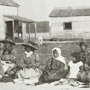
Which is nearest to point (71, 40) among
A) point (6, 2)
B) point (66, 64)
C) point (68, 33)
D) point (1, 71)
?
point (68, 33)

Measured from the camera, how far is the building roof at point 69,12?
190 inches

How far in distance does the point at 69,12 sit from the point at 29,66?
1080 millimetres

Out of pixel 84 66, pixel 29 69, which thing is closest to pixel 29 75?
pixel 29 69

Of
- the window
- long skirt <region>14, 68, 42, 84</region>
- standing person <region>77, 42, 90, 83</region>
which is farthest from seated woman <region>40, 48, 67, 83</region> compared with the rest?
the window

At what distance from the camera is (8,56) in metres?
5.26

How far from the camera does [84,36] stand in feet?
15.4

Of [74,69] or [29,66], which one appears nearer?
[74,69]

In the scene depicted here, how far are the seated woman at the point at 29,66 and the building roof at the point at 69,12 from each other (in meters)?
0.64

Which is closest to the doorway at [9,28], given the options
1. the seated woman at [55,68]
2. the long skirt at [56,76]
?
the seated woman at [55,68]

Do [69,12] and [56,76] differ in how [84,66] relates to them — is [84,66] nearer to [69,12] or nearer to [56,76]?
[56,76]

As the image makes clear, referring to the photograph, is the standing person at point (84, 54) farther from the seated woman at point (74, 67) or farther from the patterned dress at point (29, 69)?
the patterned dress at point (29, 69)

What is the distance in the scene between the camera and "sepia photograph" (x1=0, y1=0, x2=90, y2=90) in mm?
4508

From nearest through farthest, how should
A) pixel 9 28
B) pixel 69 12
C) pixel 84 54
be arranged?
pixel 84 54 < pixel 69 12 < pixel 9 28

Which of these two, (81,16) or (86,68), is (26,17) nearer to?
(81,16)
